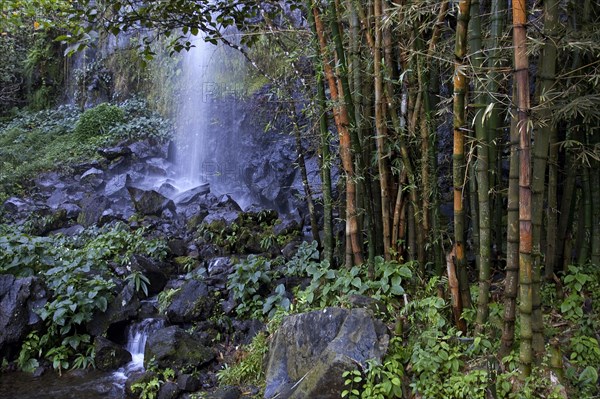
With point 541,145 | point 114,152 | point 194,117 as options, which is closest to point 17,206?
point 114,152

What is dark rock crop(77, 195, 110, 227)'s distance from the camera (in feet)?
27.2

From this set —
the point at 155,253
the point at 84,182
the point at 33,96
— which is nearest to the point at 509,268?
the point at 155,253

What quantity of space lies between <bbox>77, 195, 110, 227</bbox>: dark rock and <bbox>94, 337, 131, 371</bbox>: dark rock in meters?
3.91

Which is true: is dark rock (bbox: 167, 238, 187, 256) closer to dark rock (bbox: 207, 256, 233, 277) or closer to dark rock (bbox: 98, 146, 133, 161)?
dark rock (bbox: 207, 256, 233, 277)

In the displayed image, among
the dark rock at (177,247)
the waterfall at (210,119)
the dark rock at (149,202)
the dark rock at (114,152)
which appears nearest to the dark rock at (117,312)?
the dark rock at (177,247)

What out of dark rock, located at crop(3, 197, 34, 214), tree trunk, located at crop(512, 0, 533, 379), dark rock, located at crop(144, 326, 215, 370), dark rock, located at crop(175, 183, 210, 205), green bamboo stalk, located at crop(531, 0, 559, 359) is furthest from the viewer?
dark rock, located at crop(175, 183, 210, 205)

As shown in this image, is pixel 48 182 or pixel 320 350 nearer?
pixel 320 350

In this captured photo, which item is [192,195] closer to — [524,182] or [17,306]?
[17,306]

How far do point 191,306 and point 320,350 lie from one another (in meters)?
1.99

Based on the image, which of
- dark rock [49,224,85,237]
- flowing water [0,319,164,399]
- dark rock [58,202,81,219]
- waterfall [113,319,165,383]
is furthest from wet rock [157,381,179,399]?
Answer: dark rock [58,202,81,219]

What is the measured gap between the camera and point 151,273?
5879mm

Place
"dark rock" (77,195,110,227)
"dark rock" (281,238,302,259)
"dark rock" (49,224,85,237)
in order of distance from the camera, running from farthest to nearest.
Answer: "dark rock" (77,195,110,227) < "dark rock" (49,224,85,237) < "dark rock" (281,238,302,259)

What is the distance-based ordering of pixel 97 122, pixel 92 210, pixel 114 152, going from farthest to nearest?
1. pixel 97 122
2. pixel 114 152
3. pixel 92 210

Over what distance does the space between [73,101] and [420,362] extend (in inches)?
537
